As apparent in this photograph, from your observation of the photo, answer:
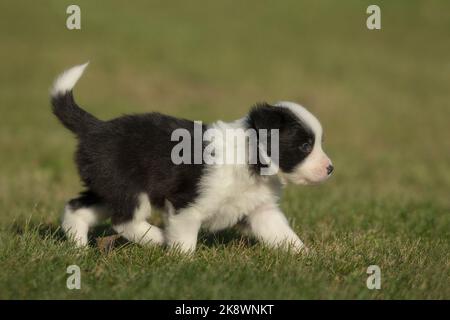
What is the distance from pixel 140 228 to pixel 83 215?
524 mm

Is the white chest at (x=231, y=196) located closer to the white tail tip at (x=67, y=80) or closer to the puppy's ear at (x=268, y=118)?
the puppy's ear at (x=268, y=118)

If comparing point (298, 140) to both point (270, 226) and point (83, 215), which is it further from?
point (83, 215)

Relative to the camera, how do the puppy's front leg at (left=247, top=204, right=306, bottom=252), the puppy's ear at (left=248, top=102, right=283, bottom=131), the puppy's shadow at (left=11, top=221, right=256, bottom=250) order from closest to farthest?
the puppy's ear at (left=248, top=102, right=283, bottom=131), the puppy's shadow at (left=11, top=221, right=256, bottom=250), the puppy's front leg at (left=247, top=204, right=306, bottom=252)

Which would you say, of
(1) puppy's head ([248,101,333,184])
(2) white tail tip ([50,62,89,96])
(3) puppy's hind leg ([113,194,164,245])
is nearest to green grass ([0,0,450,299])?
(3) puppy's hind leg ([113,194,164,245])

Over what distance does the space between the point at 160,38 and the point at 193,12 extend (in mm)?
3321

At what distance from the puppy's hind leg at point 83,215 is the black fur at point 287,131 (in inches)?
54.2

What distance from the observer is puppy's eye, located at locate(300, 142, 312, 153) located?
4945 millimetres

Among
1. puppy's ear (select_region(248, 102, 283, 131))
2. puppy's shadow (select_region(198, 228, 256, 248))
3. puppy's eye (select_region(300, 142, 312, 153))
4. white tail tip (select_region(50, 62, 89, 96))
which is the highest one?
white tail tip (select_region(50, 62, 89, 96))

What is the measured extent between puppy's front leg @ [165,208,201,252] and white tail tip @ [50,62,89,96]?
139 centimetres

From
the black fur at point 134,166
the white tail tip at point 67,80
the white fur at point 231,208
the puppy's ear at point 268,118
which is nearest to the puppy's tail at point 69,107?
the white tail tip at point 67,80

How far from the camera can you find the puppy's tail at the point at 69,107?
5352mm

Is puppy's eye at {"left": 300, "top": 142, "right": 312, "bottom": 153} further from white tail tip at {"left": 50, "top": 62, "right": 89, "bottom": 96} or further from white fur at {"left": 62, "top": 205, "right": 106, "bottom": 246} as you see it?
white tail tip at {"left": 50, "top": 62, "right": 89, "bottom": 96}

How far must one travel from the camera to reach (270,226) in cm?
535
